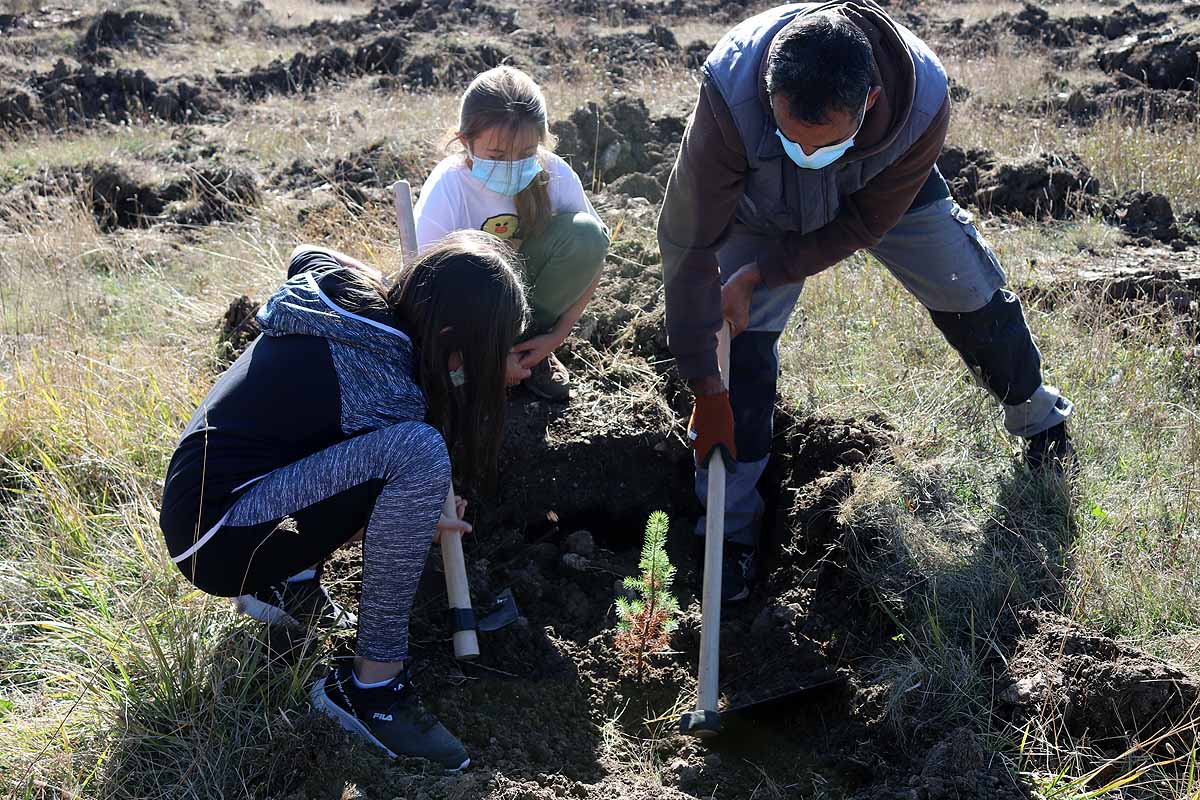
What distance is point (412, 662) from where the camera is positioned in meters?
2.82

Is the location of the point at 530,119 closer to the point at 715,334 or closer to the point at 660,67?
the point at 715,334

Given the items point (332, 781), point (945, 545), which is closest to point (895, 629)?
point (945, 545)

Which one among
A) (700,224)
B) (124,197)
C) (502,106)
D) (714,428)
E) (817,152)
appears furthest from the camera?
(124,197)

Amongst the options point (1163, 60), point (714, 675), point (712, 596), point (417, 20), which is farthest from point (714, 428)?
point (417, 20)

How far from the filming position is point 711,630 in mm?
2701

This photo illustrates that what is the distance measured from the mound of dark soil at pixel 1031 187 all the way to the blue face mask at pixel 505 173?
347 centimetres

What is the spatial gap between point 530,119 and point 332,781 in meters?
2.17

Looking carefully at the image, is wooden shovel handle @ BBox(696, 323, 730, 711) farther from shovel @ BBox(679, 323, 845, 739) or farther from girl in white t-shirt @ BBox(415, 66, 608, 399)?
girl in white t-shirt @ BBox(415, 66, 608, 399)

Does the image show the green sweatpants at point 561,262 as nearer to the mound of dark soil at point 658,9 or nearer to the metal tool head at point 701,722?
the metal tool head at point 701,722

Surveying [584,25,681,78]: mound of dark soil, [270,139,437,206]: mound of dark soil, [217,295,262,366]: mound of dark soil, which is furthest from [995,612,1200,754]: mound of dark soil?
[584,25,681,78]: mound of dark soil

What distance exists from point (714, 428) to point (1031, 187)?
→ 3.96 metres

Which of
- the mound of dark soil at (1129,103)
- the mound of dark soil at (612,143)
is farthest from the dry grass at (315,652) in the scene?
the mound of dark soil at (1129,103)

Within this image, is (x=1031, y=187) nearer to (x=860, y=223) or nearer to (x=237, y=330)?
(x=860, y=223)

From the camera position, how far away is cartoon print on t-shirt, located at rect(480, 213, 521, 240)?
11.6 ft
